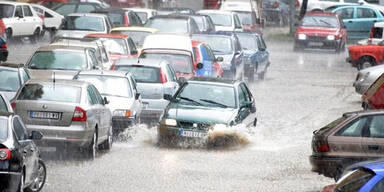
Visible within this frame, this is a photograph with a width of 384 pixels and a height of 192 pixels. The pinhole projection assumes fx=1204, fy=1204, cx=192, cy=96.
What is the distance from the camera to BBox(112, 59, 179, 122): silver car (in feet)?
82.2

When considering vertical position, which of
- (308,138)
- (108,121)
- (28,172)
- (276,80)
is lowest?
(276,80)

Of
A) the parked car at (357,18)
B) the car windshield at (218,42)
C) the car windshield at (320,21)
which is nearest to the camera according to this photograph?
the car windshield at (218,42)

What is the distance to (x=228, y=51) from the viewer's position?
3438cm

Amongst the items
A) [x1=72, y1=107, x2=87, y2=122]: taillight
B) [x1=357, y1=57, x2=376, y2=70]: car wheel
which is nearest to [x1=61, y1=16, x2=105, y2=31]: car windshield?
[x1=357, y1=57, x2=376, y2=70]: car wheel

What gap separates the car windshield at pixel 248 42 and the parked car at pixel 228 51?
2697 mm

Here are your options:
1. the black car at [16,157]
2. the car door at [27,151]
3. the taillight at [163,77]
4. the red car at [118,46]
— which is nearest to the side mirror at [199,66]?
the red car at [118,46]

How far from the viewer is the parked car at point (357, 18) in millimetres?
53125

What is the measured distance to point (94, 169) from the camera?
18.8m

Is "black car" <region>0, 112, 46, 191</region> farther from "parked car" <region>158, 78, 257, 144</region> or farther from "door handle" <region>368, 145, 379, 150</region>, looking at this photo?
"parked car" <region>158, 78, 257, 144</region>

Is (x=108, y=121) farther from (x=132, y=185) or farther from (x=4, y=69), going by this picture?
(x=132, y=185)

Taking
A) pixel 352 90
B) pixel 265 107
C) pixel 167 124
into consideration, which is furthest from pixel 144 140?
pixel 352 90

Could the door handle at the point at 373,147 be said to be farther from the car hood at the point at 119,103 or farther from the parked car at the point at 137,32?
the parked car at the point at 137,32

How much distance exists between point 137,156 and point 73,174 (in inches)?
112

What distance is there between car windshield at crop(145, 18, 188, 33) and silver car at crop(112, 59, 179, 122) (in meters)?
11.3
